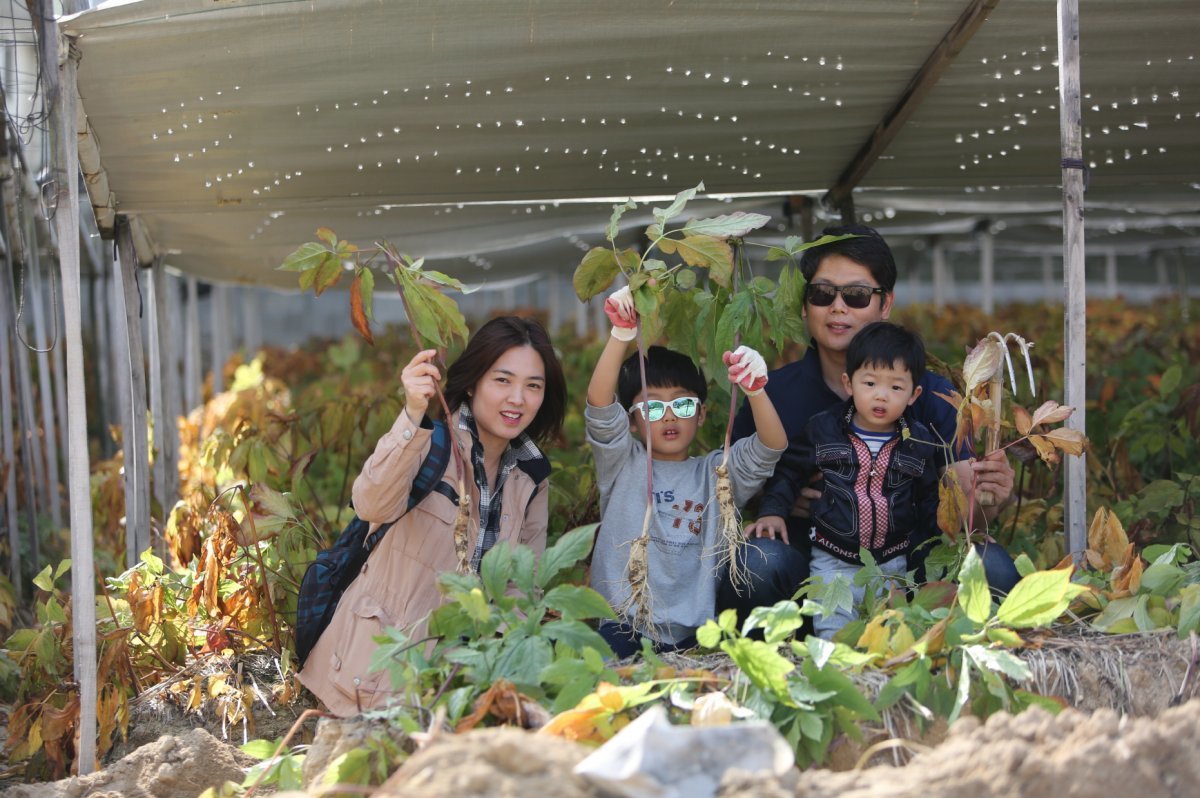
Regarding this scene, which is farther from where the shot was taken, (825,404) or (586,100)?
(586,100)

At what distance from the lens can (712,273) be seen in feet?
9.93

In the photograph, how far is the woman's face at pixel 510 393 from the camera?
311 centimetres

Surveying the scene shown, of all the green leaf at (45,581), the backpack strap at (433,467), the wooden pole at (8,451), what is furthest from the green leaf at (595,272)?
the wooden pole at (8,451)

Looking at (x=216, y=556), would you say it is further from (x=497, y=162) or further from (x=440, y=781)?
(x=440, y=781)

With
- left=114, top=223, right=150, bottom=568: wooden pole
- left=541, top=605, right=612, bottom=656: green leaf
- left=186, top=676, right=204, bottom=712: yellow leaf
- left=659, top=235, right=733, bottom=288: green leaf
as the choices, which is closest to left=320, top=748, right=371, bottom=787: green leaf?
left=541, top=605, right=612, bottom=656: green leaf

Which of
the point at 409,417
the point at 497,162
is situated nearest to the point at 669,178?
the point at 497,162

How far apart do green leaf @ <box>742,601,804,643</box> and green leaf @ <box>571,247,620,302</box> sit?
102 centimetres

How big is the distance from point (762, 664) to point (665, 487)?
2.93 feet

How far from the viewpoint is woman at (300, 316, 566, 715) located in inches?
118

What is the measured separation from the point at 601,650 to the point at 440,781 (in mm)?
694

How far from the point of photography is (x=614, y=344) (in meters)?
2.98

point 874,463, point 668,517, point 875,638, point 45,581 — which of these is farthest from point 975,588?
point 45,581

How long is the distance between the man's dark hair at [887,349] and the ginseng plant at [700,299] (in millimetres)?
253

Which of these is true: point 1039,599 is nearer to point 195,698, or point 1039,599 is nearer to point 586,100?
point 586,100
